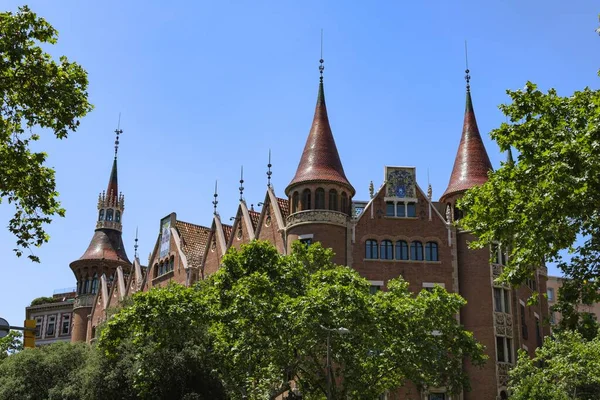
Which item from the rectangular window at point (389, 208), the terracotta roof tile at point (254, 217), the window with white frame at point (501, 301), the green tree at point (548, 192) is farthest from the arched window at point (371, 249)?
the green tree at point (548, 192)

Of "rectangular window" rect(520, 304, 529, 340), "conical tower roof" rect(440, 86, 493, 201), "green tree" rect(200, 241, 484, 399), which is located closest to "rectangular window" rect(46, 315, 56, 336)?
"conical tower roof" rect(440, 86, 493, 201)

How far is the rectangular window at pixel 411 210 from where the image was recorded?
157ft

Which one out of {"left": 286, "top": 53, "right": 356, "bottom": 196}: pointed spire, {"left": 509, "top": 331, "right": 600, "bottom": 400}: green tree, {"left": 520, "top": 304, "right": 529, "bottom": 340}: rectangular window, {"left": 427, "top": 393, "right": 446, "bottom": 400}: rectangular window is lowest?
{"left": 427, "top": 393, "right": 446, "bottom": 400}: rectangular window

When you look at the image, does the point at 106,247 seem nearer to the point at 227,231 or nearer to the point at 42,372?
the point at 227,231

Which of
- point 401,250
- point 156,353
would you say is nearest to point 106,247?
point 401,250

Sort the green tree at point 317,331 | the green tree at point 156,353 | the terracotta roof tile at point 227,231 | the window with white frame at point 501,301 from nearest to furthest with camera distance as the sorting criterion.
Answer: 1. the green tree at point 317,331
2. the green tree at point 156,353
3. the window with white frame at point 501,301
4. the terracotta roof tile at point 227,231

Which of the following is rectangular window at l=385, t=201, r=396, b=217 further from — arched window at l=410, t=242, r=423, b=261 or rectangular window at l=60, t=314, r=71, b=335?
rectangular window at l=60, t=314, r=71, b=335

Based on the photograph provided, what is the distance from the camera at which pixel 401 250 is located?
47312 millimetres

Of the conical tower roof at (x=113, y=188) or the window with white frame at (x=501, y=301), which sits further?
the conical tower roof at (x=113, y=188)

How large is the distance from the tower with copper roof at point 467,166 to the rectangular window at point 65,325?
4535cm

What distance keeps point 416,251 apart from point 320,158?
8.08 m

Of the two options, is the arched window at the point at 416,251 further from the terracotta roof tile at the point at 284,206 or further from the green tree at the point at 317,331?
the green tree at the point at 317,331

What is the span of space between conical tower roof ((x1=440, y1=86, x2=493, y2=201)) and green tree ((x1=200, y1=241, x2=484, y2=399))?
1541 centimetres

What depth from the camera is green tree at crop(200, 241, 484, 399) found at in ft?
99.8
